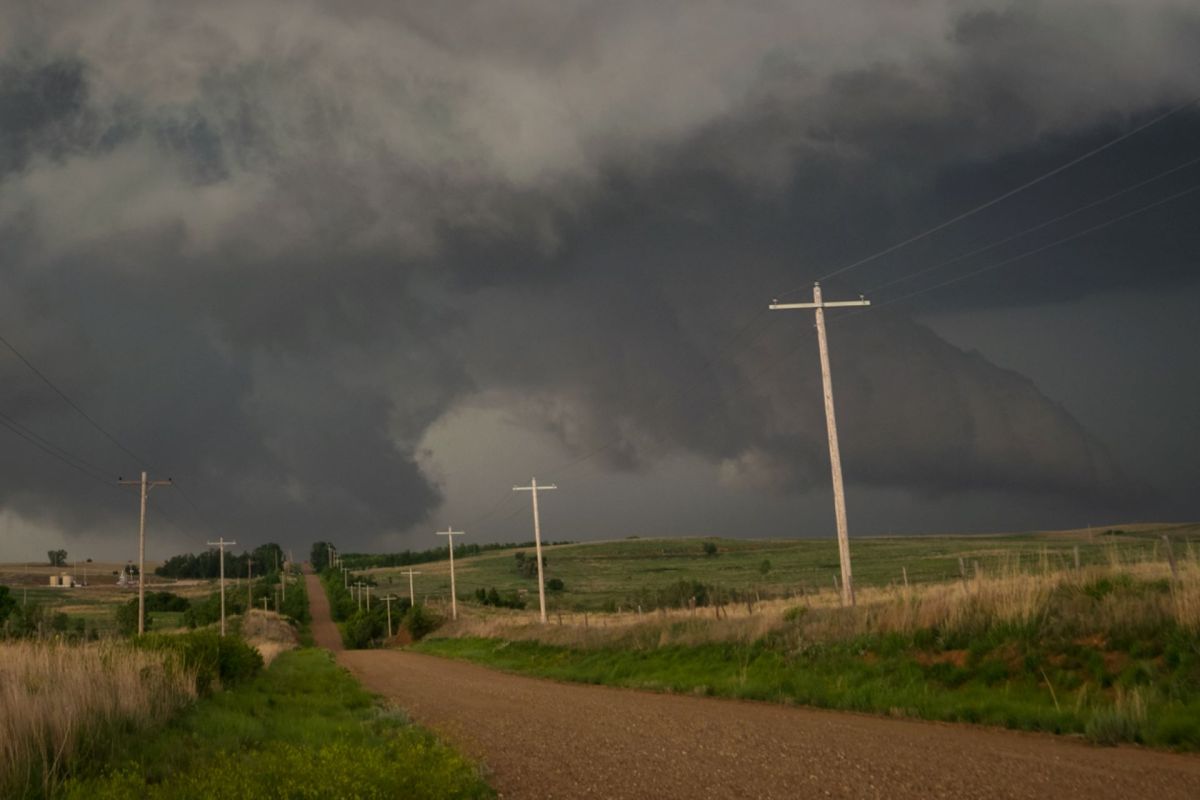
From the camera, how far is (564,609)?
87.2 metres

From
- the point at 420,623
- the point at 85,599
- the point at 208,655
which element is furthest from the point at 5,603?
the point at 208,655

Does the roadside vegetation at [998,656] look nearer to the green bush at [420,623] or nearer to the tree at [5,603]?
the green bush at [420,623]

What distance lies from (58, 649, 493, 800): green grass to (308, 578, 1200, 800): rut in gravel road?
2.83 ft

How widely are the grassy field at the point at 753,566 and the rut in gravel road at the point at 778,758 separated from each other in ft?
158

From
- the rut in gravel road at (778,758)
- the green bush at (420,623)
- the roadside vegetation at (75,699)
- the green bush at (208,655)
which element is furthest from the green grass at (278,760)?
the green bush at (420,623)

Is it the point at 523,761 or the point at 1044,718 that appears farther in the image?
the point at 1044,718

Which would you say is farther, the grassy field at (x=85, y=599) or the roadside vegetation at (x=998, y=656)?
the grassy field at (x=85, y=599)

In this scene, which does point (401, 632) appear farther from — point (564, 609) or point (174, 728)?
point (174, 728)

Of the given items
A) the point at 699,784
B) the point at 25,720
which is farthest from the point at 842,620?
the point at 25,720

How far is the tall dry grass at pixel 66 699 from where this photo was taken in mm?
10969

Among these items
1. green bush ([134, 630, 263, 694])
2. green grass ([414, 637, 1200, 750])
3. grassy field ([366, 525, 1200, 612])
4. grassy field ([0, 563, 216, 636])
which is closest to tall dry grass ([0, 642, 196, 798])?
green bush ([134, 630, 263, 694])

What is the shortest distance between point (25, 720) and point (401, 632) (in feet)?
285

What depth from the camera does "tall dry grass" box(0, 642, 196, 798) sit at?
10969 mm

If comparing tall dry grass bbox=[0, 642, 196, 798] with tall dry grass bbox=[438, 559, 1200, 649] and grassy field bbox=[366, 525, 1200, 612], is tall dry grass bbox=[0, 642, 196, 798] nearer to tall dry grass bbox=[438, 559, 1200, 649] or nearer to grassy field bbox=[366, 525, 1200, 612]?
tall dry grass bbox=[438, 559, 1200, 649]
